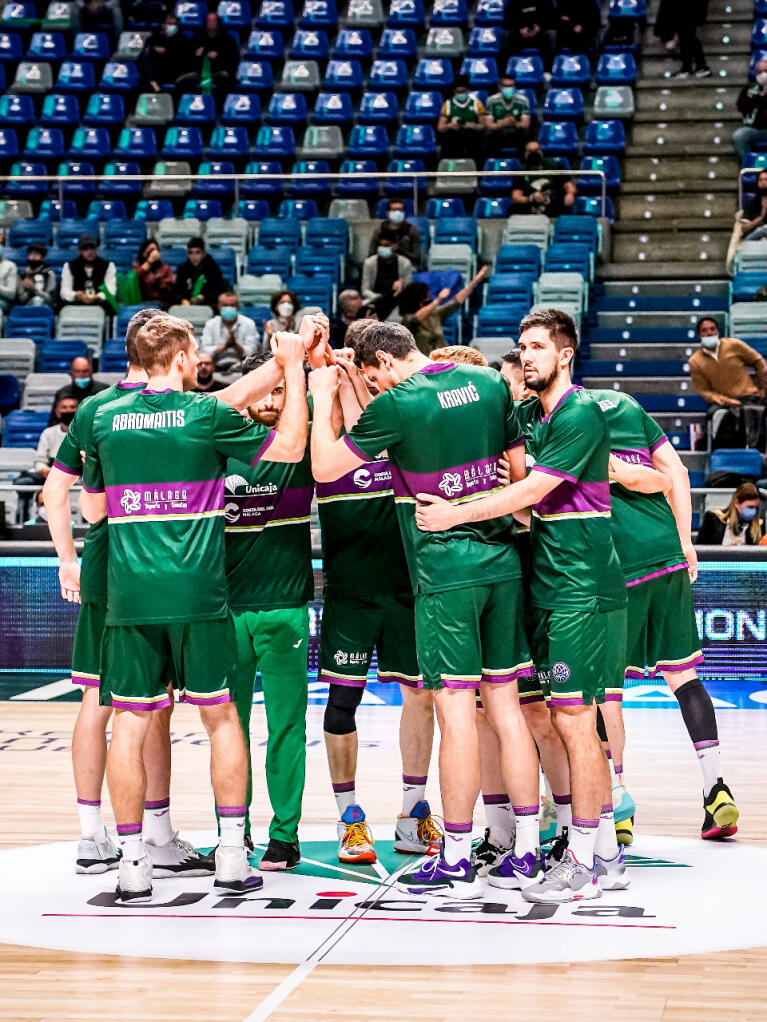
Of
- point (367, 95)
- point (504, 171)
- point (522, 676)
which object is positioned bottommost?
point (522, 676)

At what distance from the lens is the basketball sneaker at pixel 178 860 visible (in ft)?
17.8

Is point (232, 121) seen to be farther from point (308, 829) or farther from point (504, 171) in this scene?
point (308, 829)

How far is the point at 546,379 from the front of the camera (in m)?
5.20

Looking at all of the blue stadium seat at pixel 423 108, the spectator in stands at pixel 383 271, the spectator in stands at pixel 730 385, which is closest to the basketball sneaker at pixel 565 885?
the spectator in stands at pixel 730 385

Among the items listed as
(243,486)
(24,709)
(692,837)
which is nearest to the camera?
(243,486)

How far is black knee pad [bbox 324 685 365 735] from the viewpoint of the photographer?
5.67 metres

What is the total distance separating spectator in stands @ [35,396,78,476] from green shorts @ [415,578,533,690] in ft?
25.6

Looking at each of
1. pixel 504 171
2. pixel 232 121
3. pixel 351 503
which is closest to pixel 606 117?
pixel 504 171

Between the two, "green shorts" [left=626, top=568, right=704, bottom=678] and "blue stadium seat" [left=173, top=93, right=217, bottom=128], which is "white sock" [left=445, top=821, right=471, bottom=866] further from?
"blue stadium seat" [left=173, top=93, right=217, bottom=128]

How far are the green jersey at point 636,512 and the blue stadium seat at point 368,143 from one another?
11385 millimetres

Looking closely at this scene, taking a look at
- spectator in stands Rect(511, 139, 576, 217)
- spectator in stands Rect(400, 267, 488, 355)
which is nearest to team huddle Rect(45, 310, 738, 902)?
spectator in stands Rect(400, 267, 488, 355)

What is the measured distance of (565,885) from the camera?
5.00 m

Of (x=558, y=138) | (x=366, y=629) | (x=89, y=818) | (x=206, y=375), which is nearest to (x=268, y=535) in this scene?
(x=366, y=629)

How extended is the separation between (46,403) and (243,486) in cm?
894
